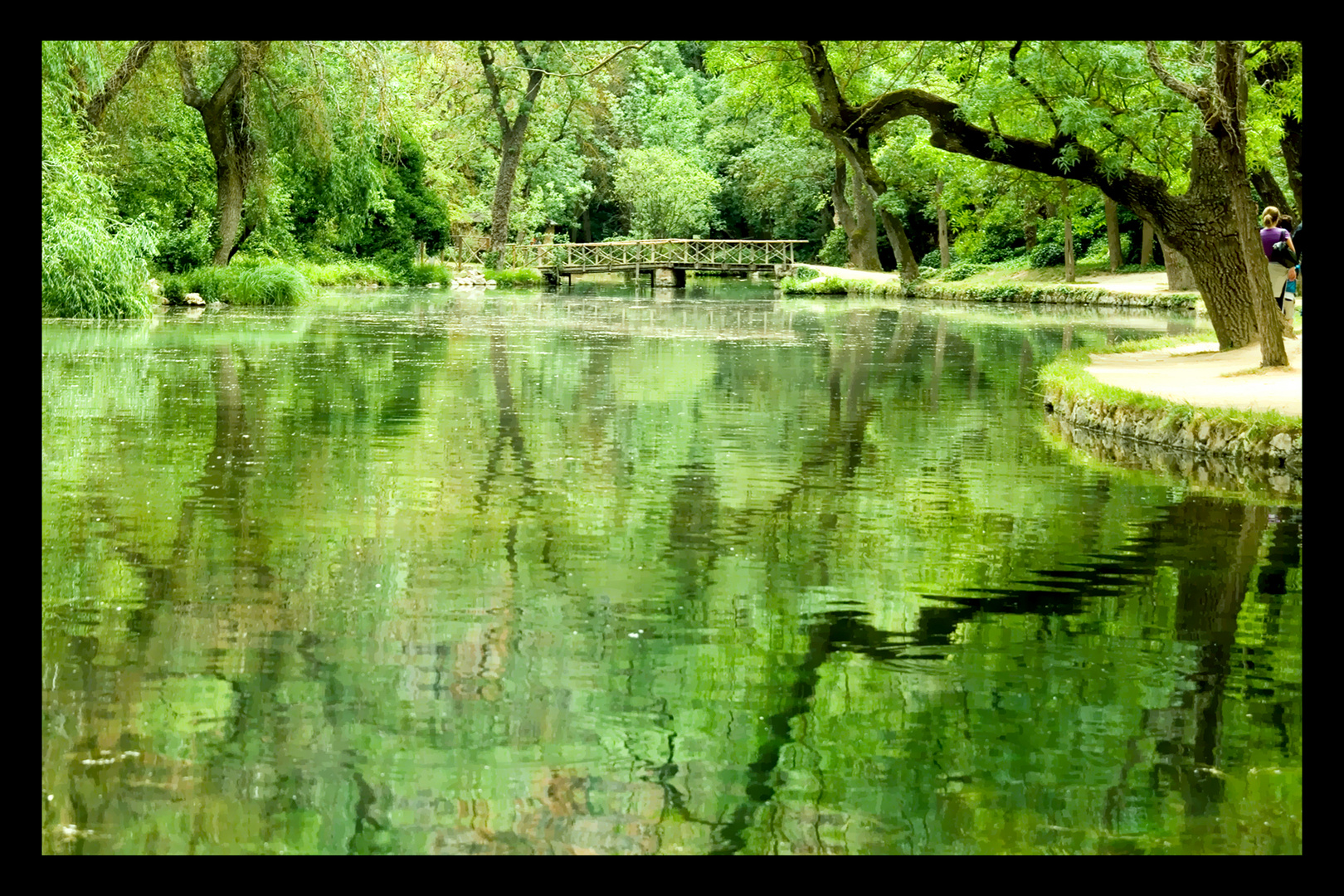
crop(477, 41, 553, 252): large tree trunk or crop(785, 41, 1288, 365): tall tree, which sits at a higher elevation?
crop(477, 41, 553, 252): large tree trunk

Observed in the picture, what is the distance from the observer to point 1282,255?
1891 cm

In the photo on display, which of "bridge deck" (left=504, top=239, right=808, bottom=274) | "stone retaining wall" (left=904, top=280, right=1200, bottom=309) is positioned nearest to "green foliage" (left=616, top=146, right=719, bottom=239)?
"bridge deck" (left=504, top=239, right=808, bottom=274)

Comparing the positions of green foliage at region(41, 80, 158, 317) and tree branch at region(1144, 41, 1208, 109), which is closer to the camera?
tree branch at region(1144, 41, 1208, 109)

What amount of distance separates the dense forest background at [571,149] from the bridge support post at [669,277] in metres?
5.37

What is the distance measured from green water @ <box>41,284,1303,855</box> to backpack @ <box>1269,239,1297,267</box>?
6.17 metres

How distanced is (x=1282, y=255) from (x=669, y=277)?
41.7 metres

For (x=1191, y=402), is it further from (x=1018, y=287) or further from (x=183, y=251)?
(x=1018, y=287)

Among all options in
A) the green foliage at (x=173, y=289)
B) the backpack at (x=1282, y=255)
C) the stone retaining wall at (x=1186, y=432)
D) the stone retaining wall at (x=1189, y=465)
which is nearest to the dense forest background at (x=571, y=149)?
the green foliage at (x=173, y=289)

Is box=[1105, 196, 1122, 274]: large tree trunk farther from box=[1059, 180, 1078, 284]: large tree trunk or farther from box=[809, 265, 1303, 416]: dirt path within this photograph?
box=[809, 265, 1303, 416]: dirt path

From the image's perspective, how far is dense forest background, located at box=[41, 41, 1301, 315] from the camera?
61.2ft

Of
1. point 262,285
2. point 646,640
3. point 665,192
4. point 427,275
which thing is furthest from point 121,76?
point 665,192

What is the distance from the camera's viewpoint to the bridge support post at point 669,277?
57.5m
